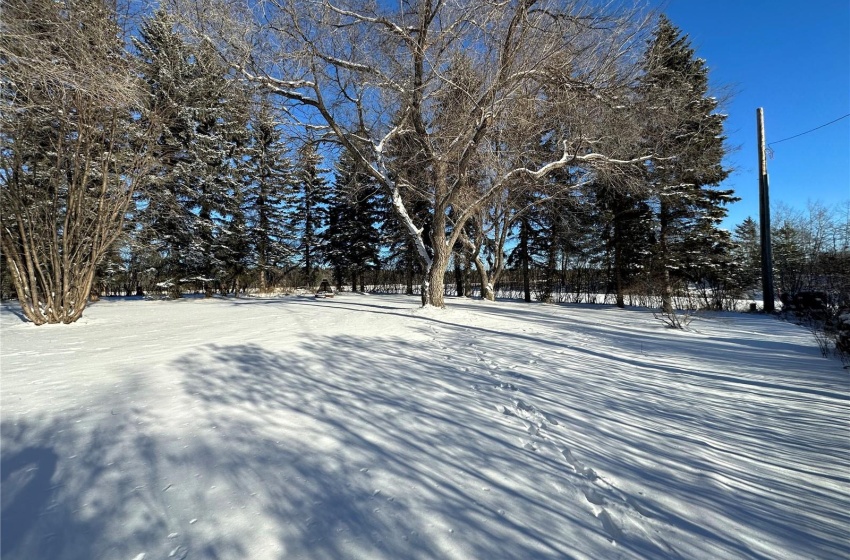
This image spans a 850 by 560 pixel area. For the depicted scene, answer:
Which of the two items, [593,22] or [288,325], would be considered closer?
[288,325]

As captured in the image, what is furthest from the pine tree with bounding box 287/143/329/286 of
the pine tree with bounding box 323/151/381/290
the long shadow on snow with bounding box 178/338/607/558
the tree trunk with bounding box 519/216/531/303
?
the long shadow on snow with bounding box 178/338/607/558

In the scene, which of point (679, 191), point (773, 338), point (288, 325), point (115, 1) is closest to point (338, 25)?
point (115, 1)

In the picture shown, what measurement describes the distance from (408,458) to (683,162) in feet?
48.0

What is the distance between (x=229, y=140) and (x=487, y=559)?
23333 mm

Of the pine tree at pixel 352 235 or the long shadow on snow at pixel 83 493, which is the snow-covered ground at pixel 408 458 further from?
the pine tree at pixel 352 235

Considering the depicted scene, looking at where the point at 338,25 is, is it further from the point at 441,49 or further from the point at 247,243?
the point at 247,243

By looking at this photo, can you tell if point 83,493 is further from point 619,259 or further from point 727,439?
point 619,259

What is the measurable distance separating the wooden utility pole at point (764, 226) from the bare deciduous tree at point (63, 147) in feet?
63.5

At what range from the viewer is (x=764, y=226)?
41.7 ft

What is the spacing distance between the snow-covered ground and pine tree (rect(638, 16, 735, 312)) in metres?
8.80

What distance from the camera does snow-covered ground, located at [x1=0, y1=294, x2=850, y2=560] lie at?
1646 mm

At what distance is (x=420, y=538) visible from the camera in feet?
5.35

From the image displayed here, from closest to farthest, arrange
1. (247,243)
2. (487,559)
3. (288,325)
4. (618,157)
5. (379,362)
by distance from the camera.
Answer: (487,559) < (379,362) < (288,325) < (618,157) < (247,243)

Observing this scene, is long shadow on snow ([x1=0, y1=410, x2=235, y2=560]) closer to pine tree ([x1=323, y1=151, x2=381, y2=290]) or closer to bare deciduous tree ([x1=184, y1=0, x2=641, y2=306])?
bare deciduous tree ([x1=184, y1=0, x2=641, y2=306])
